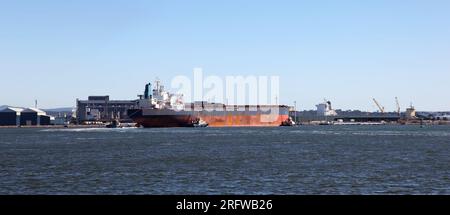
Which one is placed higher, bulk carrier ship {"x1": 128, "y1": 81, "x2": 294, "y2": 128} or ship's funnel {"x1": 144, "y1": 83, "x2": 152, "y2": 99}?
ship's funnel {"x1": 144, "y1": 83, "x2": 152, "y2": 99}

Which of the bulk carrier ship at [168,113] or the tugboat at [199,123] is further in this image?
the tugboat at [199,123]

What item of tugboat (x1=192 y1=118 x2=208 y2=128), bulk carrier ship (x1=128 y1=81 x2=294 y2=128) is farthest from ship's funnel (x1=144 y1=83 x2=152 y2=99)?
tugboat (x1=192 y1=118 x2=208 y2=128)

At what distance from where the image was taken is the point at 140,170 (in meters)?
41.1

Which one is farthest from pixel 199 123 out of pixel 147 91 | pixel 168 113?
pixel 147 91

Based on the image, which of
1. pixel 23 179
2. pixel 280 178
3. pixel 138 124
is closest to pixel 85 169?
pixel 23 179

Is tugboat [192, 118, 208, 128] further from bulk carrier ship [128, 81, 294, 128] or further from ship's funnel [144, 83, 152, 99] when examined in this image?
ship's funnel [144, 83, 152, 99]

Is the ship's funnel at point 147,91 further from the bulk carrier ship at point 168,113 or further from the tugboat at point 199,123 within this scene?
the tugboat at point 199,123

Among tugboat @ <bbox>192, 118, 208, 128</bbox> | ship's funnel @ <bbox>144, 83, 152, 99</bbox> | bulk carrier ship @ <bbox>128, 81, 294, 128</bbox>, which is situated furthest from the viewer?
ship's funnel @ <bbox>144, 83, 152, 99</bbox>

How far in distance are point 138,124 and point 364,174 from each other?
154m

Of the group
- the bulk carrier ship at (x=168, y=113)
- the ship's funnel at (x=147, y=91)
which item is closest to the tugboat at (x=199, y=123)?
the bulk carrier ship at (x=168, y=113)
